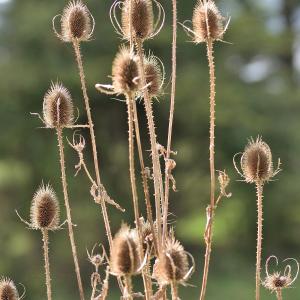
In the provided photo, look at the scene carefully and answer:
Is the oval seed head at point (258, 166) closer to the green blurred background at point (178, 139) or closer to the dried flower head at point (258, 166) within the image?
the dried flower head at point (258, 166)

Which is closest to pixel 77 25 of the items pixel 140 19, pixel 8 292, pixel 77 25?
pixel 77 25

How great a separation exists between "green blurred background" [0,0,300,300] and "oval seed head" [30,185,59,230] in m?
5.99

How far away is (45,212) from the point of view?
1263mm

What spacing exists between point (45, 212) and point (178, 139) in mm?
7989

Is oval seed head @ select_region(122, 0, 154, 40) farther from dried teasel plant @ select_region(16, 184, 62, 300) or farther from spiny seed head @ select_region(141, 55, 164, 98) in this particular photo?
dried teasel plant @ select_region(16, 184, 62, 300)

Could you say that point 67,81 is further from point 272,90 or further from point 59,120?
point 59,120

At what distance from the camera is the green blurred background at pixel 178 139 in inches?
317

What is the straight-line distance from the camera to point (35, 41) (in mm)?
8195

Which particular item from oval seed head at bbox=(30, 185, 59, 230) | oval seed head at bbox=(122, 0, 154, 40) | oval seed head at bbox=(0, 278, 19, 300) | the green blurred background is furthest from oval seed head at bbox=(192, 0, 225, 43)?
the green blurred background

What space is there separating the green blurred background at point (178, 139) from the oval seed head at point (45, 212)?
5.99 metres

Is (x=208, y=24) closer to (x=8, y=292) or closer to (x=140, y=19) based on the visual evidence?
(x=140, y=19)

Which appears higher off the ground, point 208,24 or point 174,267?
point 208,24

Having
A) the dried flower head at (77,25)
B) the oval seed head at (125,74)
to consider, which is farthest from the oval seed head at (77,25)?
the oval seed head at (125,74)

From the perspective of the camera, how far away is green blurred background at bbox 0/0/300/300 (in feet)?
26.4
